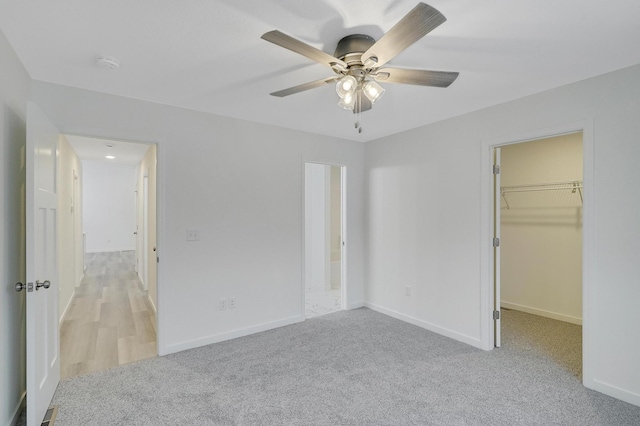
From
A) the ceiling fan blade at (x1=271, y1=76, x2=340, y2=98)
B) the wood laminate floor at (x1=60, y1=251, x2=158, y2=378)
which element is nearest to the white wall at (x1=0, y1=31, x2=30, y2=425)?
the wood laminate floor at (x1=60, y1=251, x2=158, y2=378)

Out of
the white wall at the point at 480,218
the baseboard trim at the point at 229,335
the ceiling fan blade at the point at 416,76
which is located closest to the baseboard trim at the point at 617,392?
the white wall at the point at 480,218

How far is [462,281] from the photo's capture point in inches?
132

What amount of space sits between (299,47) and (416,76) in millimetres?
708

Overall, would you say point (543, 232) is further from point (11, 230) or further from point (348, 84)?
point (11, 230)

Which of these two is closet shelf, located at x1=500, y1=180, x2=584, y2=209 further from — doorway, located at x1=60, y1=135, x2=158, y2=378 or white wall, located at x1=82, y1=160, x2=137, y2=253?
white wall, located at x1=82, y1=160, x2=137, y2=253

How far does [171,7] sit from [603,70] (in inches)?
112

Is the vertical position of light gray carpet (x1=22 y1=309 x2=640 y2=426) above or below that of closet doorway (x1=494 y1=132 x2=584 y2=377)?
below

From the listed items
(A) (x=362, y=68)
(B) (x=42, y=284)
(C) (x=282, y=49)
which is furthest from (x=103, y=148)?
(A) (x=362, y=68)

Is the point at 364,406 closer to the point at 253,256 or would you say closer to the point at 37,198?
the point at 253,256

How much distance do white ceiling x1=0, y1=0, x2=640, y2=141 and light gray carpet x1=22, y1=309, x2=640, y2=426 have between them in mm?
2328

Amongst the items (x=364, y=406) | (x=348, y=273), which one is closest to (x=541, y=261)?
(x=348, y=273)

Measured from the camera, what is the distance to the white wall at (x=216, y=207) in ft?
9.31

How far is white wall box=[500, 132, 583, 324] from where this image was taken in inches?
153

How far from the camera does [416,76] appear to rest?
1.82 metres
